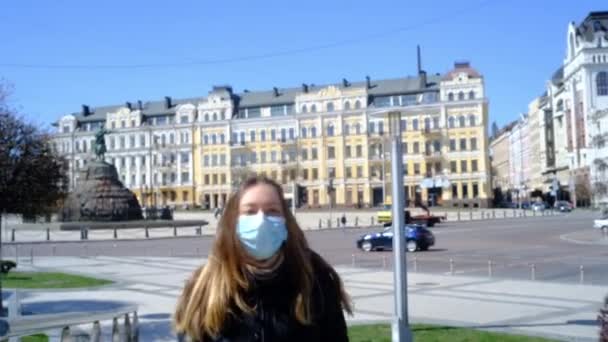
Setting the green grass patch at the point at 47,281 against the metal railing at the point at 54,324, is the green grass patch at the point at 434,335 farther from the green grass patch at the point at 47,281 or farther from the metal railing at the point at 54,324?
the green grass patch at the point at 47,281

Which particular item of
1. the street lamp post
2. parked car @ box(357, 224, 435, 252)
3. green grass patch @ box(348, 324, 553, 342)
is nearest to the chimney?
parked car @ box(357, 224, 435, 252)

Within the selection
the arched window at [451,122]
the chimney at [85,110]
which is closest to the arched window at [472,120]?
the arched window at [451,122]

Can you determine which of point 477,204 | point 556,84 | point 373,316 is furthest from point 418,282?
point 556,84

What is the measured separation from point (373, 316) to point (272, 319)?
422 inches

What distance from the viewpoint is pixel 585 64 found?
322 ft

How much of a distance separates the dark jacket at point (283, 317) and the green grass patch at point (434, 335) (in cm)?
779

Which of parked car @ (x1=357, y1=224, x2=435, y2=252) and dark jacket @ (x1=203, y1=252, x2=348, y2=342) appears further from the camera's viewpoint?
parked car @ (x1=357, y1=224, x2=435, y2=252)

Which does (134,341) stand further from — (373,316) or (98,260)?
(98,260)

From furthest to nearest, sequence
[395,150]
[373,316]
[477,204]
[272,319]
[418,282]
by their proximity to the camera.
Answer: [477,204], [418,282], [373,316], [395,150], [272,319]

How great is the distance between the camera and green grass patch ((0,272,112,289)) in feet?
64.8

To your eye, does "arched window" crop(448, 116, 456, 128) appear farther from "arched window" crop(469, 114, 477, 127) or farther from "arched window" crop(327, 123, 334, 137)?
"arched window" crop(327, 123, 334, 137)

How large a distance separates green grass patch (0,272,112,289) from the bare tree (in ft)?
18.3

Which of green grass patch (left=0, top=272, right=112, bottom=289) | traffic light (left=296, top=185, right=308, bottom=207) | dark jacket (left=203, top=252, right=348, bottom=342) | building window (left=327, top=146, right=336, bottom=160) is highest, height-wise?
building window (left=327, top=146, right=336, bottom=160)

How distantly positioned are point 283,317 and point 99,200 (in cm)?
6013
